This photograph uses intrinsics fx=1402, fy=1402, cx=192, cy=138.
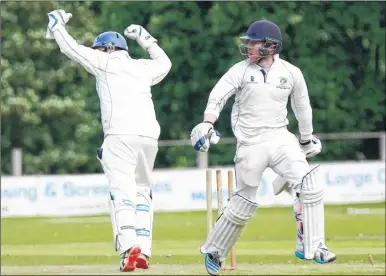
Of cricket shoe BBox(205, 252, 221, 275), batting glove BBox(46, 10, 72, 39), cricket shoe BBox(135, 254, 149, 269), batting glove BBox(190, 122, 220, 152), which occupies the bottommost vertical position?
cricket shoe BBox(205, 252, 221, 275)

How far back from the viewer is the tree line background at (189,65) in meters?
29.1

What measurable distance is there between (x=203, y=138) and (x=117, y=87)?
1.04m

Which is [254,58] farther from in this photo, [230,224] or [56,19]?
[56,19]

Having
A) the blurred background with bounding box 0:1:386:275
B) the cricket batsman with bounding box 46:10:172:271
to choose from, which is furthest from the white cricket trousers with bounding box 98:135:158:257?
the blurred background with bounding box 0:1:386:275

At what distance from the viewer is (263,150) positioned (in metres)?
9.66

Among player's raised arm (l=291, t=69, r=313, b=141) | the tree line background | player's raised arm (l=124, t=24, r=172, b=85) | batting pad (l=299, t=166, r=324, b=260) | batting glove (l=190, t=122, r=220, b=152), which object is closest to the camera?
batting glove (l=190, t=122, r=220, b=152)

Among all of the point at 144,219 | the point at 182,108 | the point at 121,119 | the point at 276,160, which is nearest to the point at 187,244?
the point at 144,219

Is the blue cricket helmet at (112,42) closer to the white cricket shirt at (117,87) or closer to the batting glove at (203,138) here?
the white cricket shirt at (117,87)

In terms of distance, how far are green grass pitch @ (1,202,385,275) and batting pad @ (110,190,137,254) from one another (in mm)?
2479

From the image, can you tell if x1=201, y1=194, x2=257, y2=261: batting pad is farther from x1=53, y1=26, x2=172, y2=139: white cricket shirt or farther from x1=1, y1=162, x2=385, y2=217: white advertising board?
x1=1, y1=162, x2=385, y2=217: white advertising board

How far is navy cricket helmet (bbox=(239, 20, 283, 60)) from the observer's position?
9.57m

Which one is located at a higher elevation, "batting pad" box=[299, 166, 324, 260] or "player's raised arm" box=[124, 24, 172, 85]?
"player's raised arm" box=[124, 24, 172, 85]

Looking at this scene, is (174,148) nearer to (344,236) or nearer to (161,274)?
(344,236)

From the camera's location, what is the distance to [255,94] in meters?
9.57
